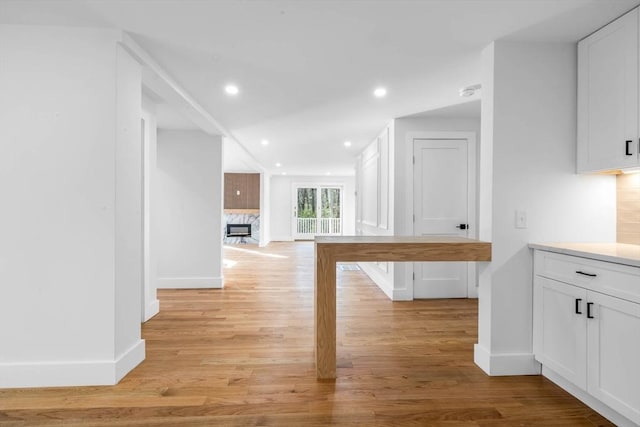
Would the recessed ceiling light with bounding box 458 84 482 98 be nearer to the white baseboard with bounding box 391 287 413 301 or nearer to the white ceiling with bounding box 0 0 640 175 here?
the white ceiling with bounding box 0 0 640 175

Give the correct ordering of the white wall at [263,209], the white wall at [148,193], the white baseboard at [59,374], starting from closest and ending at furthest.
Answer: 1. the white baseboard at [59,374]
2. the white wall at [148,193]
3. the white wall at [263,209]

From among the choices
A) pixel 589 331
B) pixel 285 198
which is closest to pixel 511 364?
pixel 589 331

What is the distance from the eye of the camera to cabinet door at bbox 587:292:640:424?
1576 mm

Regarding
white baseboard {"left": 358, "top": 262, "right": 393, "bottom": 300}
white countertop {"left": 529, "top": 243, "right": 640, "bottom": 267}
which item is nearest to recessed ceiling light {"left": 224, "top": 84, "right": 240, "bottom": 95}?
white countertop {"left": 529, "top": 243, "right": 640, "bottom": 267}

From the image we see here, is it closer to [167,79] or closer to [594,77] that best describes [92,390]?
[167,79]

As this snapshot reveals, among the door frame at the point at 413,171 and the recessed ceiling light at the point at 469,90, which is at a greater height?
the recessed ceiling light at the point at 469,90

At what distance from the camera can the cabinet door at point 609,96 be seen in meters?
1.89

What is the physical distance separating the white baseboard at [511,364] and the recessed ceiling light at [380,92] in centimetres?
246

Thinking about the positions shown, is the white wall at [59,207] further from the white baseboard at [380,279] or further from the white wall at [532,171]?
the white baseboard at [380,279]

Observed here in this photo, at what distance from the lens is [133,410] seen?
185 cm

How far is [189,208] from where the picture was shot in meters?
4.62

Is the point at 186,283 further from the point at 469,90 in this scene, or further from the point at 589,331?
the point at 589,331

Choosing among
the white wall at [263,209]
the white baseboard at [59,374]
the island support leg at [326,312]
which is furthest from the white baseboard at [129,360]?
the white wall at [263,209]

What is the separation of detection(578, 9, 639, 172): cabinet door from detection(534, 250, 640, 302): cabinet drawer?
2.20ft
